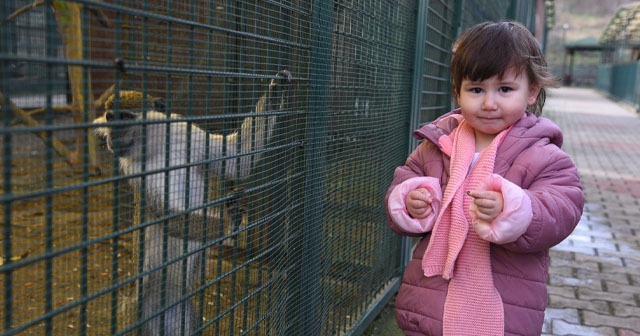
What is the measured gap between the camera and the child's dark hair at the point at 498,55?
6.48 feet

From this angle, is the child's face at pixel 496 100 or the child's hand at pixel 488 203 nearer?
the child's hand at pixel 488 203

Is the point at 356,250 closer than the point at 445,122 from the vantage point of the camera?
Result: No

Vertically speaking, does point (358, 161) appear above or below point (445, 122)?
below

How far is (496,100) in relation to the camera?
6.57 ft

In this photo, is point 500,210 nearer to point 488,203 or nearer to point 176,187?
point 488,203

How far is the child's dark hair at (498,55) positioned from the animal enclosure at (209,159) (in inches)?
26.2

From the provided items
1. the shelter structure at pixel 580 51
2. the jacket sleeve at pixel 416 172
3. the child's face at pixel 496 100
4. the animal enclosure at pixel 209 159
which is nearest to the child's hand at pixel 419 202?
the jacket sleeve at pixel 416 172

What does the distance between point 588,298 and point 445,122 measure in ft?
9.14

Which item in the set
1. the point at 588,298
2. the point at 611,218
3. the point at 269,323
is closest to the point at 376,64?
the point at 269,323

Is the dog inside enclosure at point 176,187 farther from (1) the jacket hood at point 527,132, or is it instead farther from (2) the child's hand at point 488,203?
(2) the child's hand at point 488,203

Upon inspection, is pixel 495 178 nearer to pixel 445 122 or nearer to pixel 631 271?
pixel 445 122

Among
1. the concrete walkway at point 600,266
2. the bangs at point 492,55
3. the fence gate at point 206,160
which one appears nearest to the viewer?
the fence gate at point 206,160

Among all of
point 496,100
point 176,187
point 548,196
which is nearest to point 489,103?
point 496,100

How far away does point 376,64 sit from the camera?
3232 millimetres
